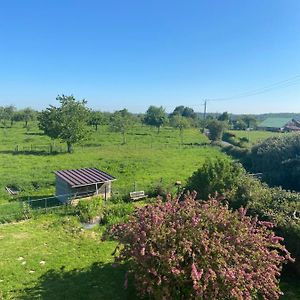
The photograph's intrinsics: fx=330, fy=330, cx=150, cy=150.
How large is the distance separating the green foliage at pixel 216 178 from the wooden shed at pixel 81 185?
6016 millimetres

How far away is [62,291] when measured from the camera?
34.2 ft

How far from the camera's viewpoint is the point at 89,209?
17.6 m

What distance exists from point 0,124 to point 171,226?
235 ft

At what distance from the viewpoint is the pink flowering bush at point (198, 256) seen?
820 cm

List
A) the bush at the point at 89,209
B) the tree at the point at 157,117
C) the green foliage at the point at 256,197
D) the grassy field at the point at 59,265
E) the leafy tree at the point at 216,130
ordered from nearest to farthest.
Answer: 1. the grassy field at the point at 59,265
2. the green foliage at the point at 256,197
3. the bush at the point at 89,209
4. the leafy tree at the point at 216,130
5. the tree at the point at 157,117

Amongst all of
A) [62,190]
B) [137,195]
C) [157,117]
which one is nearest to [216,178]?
[137,195]

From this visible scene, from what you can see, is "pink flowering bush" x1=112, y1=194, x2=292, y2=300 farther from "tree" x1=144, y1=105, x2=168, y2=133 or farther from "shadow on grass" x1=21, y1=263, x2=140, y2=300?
"tree" x1=144, y1=105, x2=168, y2=133

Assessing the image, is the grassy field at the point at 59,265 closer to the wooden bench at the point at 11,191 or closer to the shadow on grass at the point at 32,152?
the wooden bench at the point at 11,191

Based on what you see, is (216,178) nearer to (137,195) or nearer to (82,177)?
(137,195)

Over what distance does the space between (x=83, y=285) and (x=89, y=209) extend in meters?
6.97

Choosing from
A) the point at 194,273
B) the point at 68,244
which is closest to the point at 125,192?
the point at 68,244

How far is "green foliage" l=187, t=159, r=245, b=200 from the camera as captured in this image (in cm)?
1630

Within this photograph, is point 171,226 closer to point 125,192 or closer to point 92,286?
point 92,286

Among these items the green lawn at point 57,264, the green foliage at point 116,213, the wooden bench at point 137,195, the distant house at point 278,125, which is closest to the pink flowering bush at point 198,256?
the green lawn at point 57,264
